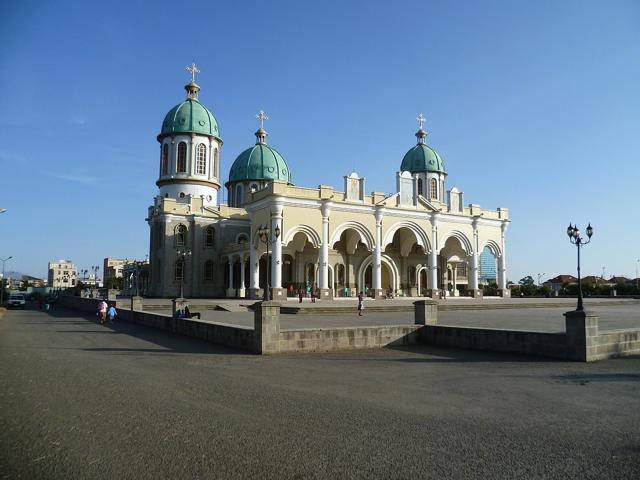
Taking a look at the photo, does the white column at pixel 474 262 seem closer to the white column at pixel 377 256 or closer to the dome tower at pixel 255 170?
the white column at pixel 377 256

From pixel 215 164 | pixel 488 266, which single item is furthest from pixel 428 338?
pixel 488 266

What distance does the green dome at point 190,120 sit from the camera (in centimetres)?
4828

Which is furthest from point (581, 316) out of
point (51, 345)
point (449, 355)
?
point (51, 345)

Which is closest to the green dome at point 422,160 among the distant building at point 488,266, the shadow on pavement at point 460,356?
the shadow on pavement at point 460,356

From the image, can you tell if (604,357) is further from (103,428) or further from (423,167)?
(423,167)

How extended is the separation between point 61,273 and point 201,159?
479 feet

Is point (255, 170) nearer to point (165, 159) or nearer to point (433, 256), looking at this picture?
point (165, 159)

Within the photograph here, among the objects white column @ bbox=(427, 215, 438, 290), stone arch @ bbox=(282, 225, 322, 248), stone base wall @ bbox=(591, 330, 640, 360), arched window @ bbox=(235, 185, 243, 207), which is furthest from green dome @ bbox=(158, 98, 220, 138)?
stone base wall @ bbox=(591, 330, 640, 360)

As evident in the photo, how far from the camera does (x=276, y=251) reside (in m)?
35.0

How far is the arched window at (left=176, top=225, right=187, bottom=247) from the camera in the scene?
45688 millimetres

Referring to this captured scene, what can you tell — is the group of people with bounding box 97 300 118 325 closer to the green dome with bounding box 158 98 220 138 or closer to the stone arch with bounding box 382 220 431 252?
the stone arch with bounding box 382 220 431 252

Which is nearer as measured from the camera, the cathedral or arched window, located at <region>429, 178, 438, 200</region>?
the cathedral

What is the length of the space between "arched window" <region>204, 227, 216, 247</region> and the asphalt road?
116ft

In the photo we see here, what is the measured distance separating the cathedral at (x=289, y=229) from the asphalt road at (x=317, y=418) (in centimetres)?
2610
